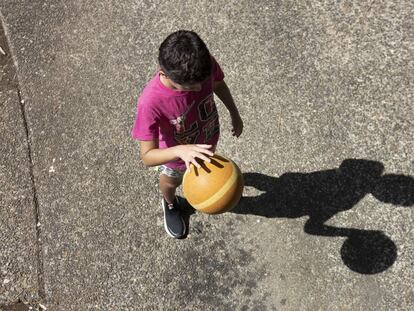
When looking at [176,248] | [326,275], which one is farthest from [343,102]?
[176,248]

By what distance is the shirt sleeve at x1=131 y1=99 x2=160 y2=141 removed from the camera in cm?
275

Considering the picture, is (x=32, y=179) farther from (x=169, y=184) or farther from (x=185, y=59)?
(x=185, y=59)

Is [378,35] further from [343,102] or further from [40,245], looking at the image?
[40,245]

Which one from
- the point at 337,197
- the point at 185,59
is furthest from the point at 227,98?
the point at 337,197

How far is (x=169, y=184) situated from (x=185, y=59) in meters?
1.28

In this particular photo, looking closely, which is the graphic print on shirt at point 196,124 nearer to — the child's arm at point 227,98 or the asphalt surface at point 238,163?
the child's arm at point 227,98

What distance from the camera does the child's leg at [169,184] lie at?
11.3 feet

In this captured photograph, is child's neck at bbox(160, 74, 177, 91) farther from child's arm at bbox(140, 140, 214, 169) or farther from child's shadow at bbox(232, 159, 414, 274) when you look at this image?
child's shadow at bbox(232, 159, 414, 274)

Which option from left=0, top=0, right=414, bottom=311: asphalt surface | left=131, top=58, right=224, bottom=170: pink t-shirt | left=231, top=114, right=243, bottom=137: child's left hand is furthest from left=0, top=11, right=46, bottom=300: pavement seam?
left=231, top=114, right=243, bottom=137: child's left hand

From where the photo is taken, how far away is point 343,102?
4.27 meters

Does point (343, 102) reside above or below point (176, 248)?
above

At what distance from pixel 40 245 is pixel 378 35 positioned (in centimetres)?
346

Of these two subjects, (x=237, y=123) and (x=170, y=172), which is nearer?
(x=170, y=172)

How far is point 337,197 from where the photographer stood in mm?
3902
